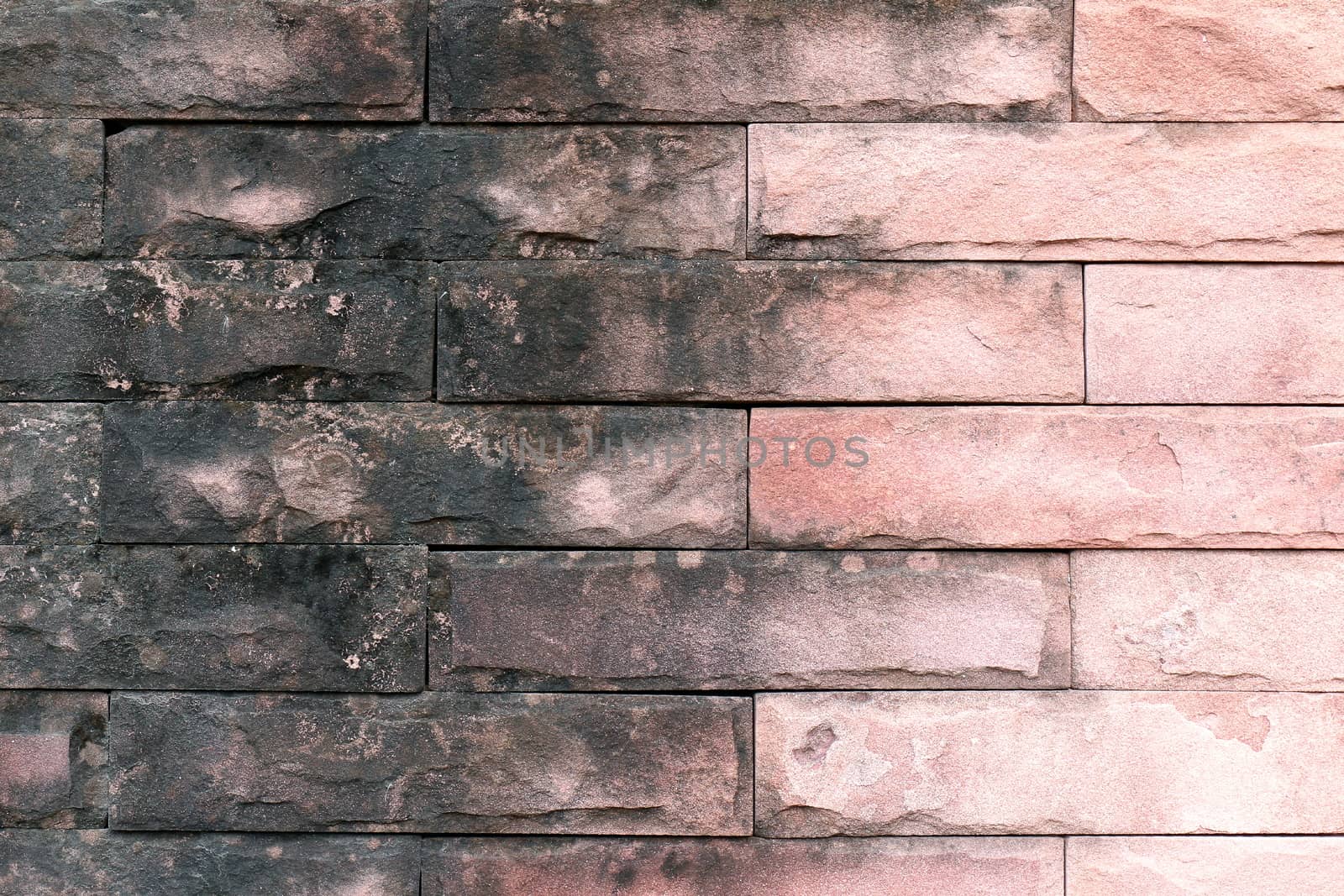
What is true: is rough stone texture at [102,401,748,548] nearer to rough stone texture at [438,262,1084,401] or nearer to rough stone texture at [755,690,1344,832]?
rough stone texture at [438,262,1084,401]

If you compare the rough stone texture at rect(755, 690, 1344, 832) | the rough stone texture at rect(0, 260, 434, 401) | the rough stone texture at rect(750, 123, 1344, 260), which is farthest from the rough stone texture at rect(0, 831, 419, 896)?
the rough stone texture at rect(750, 123, 1344, 260)

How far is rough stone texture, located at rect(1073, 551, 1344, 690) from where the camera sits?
2.57m

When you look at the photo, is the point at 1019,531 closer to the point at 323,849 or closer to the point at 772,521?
the point at 772,521

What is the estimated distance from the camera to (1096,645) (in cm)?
259

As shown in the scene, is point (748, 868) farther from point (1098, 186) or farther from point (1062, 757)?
point (1098, 186)

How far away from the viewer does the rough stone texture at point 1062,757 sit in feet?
8.44

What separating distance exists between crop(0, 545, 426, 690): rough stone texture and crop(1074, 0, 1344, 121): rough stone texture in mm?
2130

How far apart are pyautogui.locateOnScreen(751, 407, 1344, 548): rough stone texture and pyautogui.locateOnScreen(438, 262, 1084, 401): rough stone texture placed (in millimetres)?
108

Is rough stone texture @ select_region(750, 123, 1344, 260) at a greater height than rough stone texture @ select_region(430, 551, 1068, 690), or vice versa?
rough stone texture @ select_region(750, 123, 1344, 260)

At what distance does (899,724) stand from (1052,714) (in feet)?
1.27

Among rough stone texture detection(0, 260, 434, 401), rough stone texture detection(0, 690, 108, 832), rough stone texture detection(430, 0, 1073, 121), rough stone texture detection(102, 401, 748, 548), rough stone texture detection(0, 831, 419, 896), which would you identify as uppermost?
rough stone texture detection(430, 0, 1073, 121)

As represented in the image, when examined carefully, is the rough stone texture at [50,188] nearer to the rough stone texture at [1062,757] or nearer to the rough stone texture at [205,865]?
the rough stone texture at [205,865]

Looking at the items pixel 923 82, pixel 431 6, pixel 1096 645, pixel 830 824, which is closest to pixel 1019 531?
pixel 1096 645

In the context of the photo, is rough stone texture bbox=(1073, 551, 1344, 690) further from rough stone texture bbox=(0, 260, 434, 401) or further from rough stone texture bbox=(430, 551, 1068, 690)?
rough stone texture bbox=(0, 260, 434, 401)
